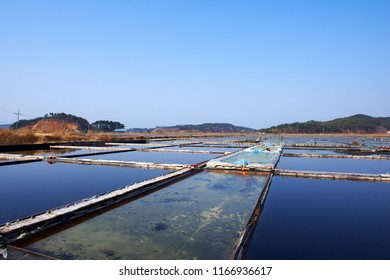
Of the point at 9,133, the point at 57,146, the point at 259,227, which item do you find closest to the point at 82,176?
the point at 259,227

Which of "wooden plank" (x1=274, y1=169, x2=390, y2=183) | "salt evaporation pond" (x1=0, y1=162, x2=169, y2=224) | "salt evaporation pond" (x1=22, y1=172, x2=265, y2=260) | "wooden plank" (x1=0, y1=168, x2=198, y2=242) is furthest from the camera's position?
"wooden plank" (x1=274, y1=169, x2=390, y2=183)

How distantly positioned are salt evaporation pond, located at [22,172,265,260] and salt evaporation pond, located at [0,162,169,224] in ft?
2.52

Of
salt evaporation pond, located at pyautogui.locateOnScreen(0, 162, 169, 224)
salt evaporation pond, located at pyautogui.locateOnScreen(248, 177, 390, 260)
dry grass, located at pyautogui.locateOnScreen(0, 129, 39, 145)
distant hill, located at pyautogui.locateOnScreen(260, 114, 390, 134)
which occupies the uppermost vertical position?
distant hill, located at pyautogui.locateOnScreen(260, 114, 390, 134)

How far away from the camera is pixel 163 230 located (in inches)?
80.4

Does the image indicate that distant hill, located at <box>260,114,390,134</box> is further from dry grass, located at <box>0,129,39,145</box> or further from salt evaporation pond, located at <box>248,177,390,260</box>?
salt evaporation pond, located at <box>248,177,390,260</box>

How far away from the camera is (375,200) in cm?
308

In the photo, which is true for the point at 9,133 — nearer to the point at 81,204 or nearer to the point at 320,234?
the point at 81,204

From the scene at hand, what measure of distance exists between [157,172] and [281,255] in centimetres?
333

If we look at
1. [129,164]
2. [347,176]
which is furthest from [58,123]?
[347,176]

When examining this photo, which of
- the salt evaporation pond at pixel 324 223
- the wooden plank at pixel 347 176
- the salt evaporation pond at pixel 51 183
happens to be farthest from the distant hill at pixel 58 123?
the salt evaporation pond at pixel 324 223

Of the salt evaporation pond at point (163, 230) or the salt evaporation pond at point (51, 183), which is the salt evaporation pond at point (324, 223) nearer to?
the salt evaporation pond at point (163, 230)

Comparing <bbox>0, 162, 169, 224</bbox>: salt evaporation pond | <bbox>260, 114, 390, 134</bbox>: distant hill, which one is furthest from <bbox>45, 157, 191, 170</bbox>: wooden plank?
<bbox>260, 114, 390, 134</bbox>: distant hill

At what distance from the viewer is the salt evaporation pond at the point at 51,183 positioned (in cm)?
271

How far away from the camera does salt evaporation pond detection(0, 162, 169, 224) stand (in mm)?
2711
